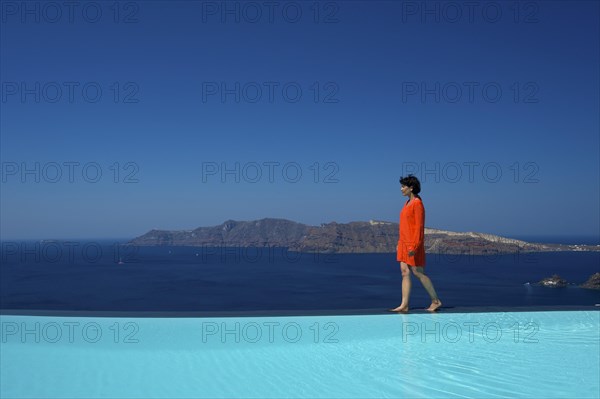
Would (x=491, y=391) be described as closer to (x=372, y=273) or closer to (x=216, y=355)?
(x=216, y=355)

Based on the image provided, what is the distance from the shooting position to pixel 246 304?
45.9m

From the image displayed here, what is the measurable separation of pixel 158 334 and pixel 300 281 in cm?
6281

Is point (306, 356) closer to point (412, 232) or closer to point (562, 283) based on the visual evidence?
point (412, 232)

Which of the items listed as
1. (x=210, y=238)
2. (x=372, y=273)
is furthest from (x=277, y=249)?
(x=372, y=273)

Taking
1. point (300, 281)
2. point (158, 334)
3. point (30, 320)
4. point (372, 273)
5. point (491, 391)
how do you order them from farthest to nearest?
point (372, 273) < point (300, 281) < point (30, 320) < point (158, 334) < point (491, 391)

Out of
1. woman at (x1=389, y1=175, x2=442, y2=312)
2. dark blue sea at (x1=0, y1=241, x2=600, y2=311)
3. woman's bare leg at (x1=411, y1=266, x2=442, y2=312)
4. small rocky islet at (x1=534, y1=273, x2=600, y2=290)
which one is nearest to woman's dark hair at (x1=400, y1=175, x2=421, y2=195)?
woman at (x1=389, y1=175, x2=442, y2=312)

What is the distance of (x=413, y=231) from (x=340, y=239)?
411ft

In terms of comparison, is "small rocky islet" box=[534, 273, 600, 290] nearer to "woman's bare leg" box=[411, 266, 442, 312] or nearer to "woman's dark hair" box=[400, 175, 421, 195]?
"woman's bare leg" box=[411, 266, 442, 312]

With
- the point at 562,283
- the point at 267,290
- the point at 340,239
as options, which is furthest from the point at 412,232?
the point at 340,239

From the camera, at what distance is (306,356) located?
3824 mm

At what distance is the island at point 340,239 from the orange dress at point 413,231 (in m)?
85.1

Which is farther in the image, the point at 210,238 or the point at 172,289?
the point at 210,238

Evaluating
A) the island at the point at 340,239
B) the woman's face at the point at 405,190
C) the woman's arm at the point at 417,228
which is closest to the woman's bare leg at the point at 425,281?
the woman's arm at the point at 417,228

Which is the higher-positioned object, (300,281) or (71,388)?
(71,388)
